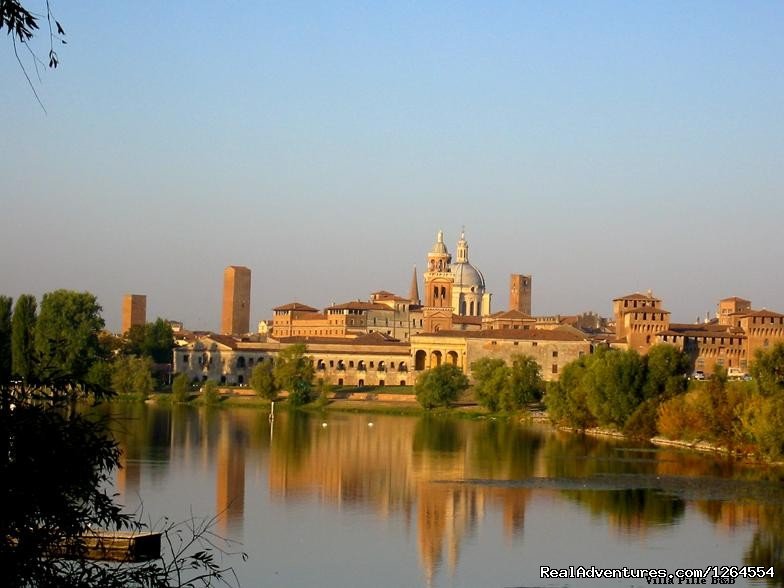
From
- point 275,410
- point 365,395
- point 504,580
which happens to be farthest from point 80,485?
point 365,395

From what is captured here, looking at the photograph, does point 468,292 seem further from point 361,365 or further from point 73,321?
point 73,321

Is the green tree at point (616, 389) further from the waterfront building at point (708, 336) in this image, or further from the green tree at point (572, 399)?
the waterfront building at point (708, 336)

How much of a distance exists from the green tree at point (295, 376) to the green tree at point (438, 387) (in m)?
3.76

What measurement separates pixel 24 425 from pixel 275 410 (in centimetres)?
3679

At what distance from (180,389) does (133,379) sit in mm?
1536

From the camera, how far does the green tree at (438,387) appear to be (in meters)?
42.2

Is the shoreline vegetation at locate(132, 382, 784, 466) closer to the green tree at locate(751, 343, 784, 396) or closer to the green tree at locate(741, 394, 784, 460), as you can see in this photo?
the green tree at locate(751, 343, 784, 396)

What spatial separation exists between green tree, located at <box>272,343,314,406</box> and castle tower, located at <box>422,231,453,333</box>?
1531 cm

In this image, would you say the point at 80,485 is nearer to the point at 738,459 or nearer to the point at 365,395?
the point at 738,459

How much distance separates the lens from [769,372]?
27.0 m

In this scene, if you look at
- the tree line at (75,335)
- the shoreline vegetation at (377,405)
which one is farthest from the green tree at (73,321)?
the shoreline vegetation at (377,405)

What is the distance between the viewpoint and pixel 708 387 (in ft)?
96.4

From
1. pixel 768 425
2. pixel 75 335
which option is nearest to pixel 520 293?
pixel 75 335

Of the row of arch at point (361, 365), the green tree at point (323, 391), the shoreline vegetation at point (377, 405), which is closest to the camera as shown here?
the shoreline vegetation at point (377, 405)
